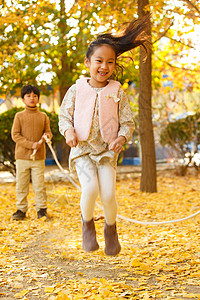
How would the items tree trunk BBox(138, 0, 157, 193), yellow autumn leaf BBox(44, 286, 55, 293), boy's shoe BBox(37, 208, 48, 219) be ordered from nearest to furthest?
yellow autumn leaf BBox(44, 286, 55, 293) < boy's shoe BBox(37, 208, 48, 219) < tree trunk BBox(138, 0, 157, 193)

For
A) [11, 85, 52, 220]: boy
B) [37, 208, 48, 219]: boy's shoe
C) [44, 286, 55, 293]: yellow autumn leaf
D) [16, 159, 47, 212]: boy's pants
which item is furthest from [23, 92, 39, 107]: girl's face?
[44, 286, 55, 293]: yellow autumn leaf

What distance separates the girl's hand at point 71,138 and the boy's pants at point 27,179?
7.06 ft

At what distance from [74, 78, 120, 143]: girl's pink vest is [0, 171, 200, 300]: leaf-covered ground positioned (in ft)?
3.31

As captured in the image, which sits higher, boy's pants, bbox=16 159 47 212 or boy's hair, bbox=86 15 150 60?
boy's hair, bbox=86 15 150 60

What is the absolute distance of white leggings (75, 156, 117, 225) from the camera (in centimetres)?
290

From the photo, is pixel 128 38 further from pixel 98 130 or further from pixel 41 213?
pixel 41 213

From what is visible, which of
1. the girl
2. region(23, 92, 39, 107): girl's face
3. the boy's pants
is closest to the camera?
the girl

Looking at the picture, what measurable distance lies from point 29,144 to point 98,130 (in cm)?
203

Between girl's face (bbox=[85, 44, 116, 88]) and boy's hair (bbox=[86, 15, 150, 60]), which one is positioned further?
boy's hair (bbox=[86, 15, 150, 60])

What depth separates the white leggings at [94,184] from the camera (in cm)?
290

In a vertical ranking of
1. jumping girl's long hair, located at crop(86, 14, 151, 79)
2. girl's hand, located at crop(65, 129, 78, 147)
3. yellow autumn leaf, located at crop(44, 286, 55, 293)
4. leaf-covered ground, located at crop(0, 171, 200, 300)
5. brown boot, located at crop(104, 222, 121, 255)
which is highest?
jumping girl's long hair, located at crop(86, 14, 151, 79)

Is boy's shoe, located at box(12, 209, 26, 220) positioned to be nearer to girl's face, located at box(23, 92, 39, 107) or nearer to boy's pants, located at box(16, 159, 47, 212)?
boy's pants, located at box(16, 159, 47, 212)

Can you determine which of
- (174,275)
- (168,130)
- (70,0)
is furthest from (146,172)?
(174,275)

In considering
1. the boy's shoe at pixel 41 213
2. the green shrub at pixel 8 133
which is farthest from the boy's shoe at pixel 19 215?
the green shrub at pixel 8 133
